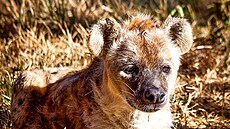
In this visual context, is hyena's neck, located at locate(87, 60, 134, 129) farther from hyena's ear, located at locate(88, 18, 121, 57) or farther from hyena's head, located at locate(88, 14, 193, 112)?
hyena's ear, located at locate(88, 18, 121, 57)

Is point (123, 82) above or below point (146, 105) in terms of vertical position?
above

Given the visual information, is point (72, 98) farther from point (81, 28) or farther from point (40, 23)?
point (40, 23)

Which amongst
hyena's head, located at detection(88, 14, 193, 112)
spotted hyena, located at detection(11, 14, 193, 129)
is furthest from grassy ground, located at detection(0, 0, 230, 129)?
hyena's head, located at detection(88, 14, 193, 112)

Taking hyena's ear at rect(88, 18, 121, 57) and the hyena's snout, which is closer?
the hyena's snout

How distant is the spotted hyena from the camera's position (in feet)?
16.3

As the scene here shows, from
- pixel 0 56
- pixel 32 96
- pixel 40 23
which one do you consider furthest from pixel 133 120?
pixel 40 23

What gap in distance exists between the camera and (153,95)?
483 centimetres

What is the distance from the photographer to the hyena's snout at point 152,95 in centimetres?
483

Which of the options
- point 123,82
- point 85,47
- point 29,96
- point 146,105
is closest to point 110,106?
point 123,82

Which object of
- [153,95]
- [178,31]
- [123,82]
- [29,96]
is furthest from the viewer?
[29,96]

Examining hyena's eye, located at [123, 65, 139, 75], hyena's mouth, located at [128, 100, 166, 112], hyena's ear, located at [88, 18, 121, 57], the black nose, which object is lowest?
hyena's mouth, located at [128, 100, 166, 112]

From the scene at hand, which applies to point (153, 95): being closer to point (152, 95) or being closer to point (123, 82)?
point (152, 95)

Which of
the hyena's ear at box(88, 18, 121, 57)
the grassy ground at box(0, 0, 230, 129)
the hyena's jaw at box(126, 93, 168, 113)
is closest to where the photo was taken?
the hyena's jaw at box(126, 93, 168, 113)

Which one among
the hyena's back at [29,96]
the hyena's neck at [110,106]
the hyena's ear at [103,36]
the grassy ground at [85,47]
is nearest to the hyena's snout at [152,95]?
the hyena's neck at [110,106]
